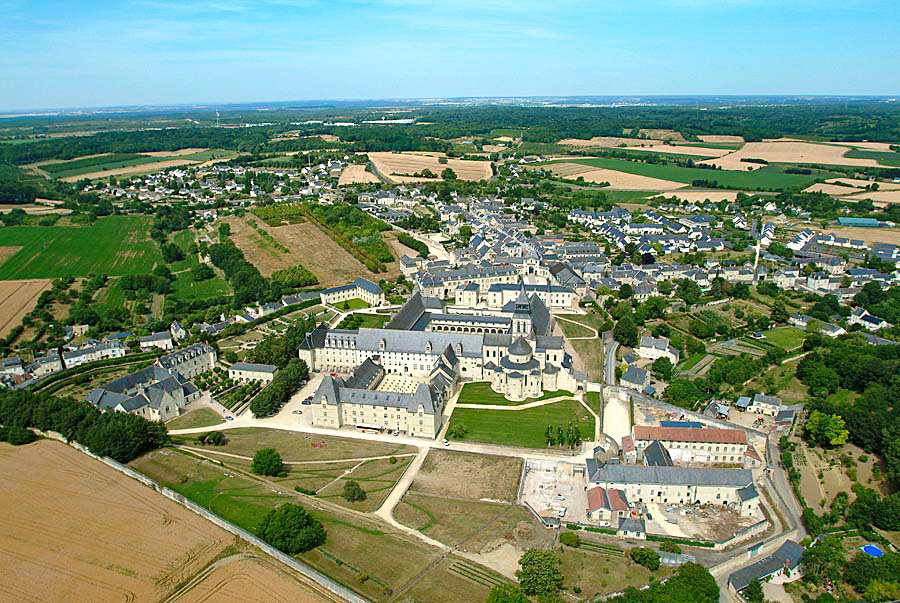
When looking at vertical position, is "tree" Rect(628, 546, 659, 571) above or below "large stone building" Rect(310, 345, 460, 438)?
below

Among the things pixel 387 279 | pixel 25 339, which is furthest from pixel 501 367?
pixel 25 339

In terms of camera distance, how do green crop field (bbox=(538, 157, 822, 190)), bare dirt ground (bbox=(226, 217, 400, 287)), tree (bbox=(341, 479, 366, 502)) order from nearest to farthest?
tree (bbox=(341, 479, 366, 502)), bare dirt ground (bbox=(226, 217, 400, 287)), green crop field (bbox=(538, 157, 822, 190))

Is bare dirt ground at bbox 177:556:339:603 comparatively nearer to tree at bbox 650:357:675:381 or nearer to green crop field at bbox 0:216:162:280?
tree at bbox 650:357:675:381

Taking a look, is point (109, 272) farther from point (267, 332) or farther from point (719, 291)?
point (719, 291)

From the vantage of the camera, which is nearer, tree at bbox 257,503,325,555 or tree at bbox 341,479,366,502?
tree at bbox 257,503,325,555

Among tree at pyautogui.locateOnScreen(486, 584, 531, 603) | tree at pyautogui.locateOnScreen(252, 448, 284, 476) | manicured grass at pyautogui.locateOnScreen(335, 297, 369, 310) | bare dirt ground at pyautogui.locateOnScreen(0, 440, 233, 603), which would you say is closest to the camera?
tree at pyautogui.locateOnScreen(486, 584, 531, 603)

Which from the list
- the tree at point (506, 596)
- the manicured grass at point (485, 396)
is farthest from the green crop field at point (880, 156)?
the tree at point (506, 596)

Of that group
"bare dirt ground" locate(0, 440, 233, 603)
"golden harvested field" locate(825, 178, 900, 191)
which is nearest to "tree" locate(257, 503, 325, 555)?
"bare dirt ground" locate(0, 440, 233, 603)
